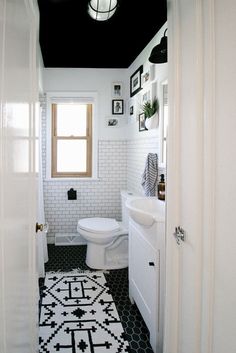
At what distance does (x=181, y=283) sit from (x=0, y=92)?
1.11m

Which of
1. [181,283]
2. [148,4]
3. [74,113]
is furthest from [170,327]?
[74,113]

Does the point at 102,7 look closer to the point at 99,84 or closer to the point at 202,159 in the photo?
the point at 202,159

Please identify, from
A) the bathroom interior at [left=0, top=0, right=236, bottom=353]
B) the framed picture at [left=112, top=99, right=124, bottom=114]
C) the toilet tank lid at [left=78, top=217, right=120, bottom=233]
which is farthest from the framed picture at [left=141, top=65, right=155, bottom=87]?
the toilet tank lid at [left=78, top=217, right=120, bottom=233]

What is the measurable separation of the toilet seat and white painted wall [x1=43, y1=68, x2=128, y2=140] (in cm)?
130

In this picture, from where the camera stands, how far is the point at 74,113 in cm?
409

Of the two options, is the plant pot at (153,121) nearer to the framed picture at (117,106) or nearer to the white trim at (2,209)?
the framed picture at (117,106)

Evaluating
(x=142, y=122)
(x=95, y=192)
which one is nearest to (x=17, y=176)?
(x=142, y=122)

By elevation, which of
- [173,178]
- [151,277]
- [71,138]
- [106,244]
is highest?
[71,138]

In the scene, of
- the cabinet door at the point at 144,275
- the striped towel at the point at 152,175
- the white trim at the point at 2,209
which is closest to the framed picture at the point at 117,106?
the striped towel at the point at 152,175

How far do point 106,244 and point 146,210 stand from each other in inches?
42.2

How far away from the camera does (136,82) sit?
353cm

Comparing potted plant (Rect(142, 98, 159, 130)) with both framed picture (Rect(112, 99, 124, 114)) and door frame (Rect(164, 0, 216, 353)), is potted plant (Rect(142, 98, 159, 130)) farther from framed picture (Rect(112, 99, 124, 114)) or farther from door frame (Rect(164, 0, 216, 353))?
door frame (Rect(164, 0, 216, 353))

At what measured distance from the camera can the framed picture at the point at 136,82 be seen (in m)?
3.36

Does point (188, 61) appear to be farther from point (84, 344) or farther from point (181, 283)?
point (84, 344)
